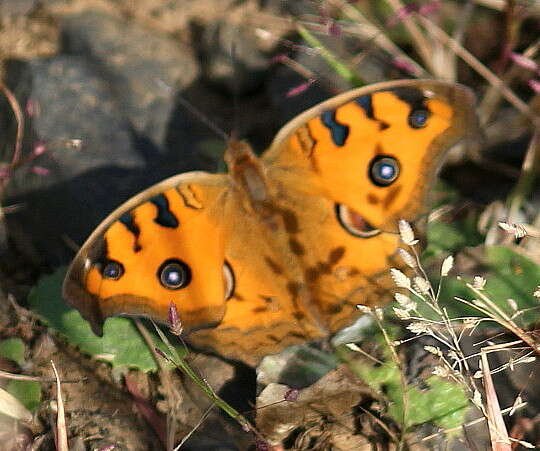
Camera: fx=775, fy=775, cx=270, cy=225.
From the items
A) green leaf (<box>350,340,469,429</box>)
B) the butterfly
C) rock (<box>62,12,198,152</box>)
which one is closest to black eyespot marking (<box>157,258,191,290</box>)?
the butterfly

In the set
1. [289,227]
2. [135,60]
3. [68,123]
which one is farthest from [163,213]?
[135,60]

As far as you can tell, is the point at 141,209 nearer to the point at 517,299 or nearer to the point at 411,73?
the point at 517,299

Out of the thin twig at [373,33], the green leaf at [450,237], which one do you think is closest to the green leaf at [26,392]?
the green leaf at [450,237]

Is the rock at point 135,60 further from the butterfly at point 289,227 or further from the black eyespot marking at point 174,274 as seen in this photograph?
the black eyespot marking at point 174,274

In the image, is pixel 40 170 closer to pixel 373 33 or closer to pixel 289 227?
pixel 289 227

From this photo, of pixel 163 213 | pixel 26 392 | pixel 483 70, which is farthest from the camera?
pixel 483 70
